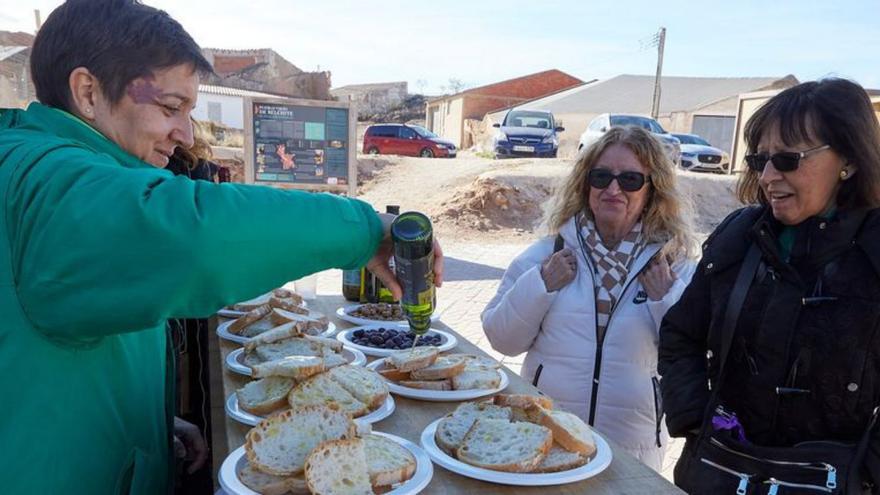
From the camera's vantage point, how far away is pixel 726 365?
2.21 meters

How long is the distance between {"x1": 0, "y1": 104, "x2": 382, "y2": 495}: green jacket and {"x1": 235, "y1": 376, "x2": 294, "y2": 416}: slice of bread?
46 centimetres

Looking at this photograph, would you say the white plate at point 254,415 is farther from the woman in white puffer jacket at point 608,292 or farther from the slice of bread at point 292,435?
the woman in white puffer jacket at point 608,292

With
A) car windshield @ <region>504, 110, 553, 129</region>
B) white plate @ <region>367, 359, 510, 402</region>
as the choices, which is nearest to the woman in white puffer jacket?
white plate @ <region>367, 359, 510, 402</region>

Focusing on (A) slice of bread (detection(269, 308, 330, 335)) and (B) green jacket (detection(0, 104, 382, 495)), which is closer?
(B) green jacket (detection(0, 104, 382, 495))

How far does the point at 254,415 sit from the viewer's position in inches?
72.7

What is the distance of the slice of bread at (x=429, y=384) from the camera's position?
2.09m

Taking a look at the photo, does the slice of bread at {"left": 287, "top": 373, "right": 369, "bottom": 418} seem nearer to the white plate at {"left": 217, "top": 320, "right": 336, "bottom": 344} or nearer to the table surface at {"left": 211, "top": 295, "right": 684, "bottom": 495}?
the table surface at {"left": 211, "top": 295, "right": 684, "bottom": 495}

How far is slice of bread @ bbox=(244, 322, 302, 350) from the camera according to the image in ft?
7.72

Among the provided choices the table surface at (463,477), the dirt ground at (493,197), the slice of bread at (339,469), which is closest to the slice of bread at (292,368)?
the table surface at (463,477)

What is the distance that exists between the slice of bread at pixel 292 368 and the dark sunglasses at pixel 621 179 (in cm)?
165

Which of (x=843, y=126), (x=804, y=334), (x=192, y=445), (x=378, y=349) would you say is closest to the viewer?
(x=804, y=334)

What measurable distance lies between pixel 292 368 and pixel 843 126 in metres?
2.04

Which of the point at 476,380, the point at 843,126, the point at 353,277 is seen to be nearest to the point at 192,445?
the point at 476,380

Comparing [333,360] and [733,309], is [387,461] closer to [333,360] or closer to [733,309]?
[333,360]
